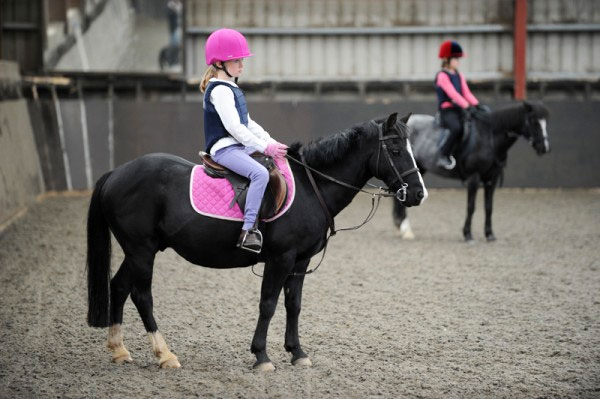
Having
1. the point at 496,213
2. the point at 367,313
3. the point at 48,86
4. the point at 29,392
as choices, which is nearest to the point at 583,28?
the point at 496,213

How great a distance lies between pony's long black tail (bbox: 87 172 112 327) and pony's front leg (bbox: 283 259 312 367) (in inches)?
46.1

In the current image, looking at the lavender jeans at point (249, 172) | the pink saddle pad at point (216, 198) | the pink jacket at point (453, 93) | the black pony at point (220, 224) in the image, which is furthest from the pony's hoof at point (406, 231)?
the lavender jeans at point (249, 172)

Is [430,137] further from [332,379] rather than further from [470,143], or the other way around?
[332,379]

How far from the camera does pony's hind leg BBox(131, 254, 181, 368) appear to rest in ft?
18.7

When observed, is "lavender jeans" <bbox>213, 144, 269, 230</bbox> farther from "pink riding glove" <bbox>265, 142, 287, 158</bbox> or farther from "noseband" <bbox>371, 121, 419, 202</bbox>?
"noseband" <bbox>371, 121, 419, 202</bbox>

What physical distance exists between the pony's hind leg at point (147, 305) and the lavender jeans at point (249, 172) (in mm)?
725

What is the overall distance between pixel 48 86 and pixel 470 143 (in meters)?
8.42

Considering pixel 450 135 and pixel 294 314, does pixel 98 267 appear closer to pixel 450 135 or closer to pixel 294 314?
pixel 294 314

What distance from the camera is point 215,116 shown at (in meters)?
5.71

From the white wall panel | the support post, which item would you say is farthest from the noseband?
the white wall panel

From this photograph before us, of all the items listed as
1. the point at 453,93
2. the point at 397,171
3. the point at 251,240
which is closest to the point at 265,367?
the point at 251,240

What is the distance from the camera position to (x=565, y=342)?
638 cm

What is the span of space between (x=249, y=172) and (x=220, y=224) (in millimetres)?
382

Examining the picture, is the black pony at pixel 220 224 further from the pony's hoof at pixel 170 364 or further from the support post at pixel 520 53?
the support post at pixel 520 53
